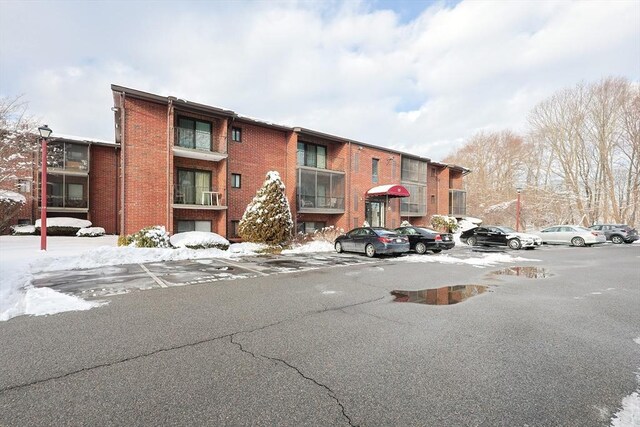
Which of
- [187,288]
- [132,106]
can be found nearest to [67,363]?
[187,288]

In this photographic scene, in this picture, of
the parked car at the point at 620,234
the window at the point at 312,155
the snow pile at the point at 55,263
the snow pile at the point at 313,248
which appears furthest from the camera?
the parked car at the point at 620,234

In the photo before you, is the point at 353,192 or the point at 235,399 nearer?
the point at 235,399

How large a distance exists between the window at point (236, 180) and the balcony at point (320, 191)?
3803mm

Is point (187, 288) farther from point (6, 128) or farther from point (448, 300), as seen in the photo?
point (6, 128)

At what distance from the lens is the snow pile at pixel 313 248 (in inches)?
633

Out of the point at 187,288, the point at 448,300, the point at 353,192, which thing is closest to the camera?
the point at 448,300

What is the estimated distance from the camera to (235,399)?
2.74 metres

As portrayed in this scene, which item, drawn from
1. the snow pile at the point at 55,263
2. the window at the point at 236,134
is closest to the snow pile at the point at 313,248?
the snow pile at the point at 55,263

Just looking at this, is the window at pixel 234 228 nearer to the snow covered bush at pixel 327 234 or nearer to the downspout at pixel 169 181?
the downspout at pixel 169 181

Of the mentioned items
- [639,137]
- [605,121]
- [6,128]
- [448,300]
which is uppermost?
[605,121]

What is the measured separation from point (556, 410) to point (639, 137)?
43507 millimetres

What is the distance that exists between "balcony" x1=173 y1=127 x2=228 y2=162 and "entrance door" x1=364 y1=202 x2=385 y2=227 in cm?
1255

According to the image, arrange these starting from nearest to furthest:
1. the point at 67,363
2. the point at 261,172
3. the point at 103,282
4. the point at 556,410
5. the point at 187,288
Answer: the point at 556,410 < the point at 67,363 < the point at 187,288 < the point at 103,282 < the point at 261,172

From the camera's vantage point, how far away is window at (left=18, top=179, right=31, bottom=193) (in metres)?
19.5
